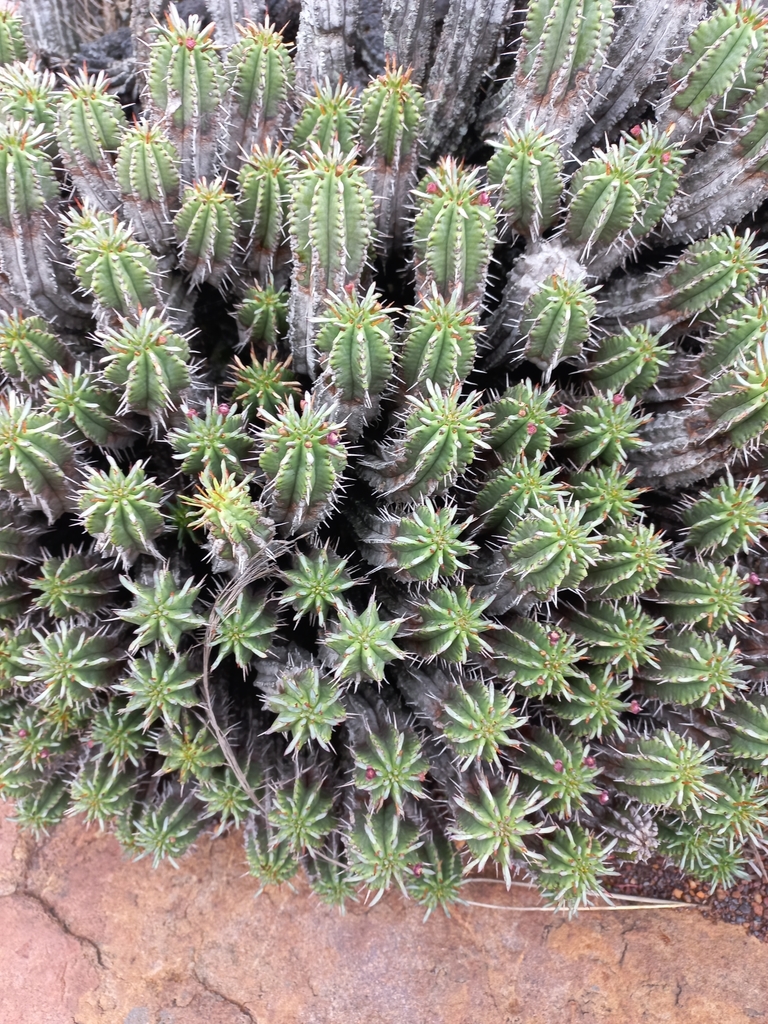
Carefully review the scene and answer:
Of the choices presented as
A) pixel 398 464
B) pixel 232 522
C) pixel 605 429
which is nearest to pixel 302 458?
pixel 232 522

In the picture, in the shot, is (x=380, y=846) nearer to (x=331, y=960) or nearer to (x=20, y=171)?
(x=331, y=960)

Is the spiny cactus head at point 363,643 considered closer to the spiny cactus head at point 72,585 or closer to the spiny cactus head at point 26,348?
the spiny cactus head at point 72,585

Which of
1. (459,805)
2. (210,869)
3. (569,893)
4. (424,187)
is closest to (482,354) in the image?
(424,187)

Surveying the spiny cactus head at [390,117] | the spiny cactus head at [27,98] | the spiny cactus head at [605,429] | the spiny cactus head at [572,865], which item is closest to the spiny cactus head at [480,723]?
the spiny cactus head at [572,865]

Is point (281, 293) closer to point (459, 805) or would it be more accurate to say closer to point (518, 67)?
point (518, 67)

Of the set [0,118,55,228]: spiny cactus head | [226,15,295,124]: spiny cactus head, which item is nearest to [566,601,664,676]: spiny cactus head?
[226,15,295,124]: spiny cactus head
